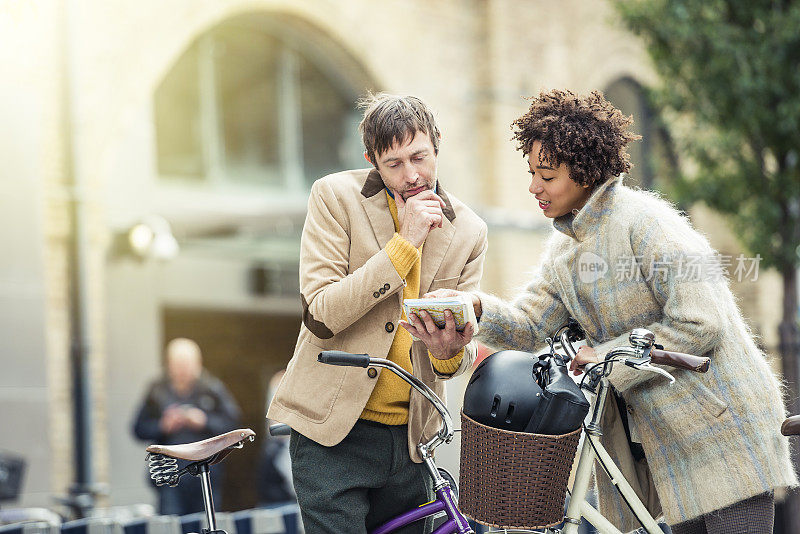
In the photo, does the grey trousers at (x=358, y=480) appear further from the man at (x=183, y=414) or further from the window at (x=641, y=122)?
the window at (x=641, y=122)

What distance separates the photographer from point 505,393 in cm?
292

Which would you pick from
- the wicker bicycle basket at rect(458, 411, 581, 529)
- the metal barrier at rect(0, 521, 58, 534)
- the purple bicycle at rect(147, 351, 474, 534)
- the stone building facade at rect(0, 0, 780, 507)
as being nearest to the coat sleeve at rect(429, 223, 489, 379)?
the purple bicycle at rect(147, 351, 474, 534)

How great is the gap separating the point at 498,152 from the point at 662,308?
31.6ft

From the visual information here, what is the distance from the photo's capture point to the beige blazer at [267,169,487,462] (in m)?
3.13

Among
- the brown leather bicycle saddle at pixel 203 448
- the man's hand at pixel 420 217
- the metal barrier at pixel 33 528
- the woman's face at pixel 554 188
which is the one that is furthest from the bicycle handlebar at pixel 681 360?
the metal barrier at pixel 33 528

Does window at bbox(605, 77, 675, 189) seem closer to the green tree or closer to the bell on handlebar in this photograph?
the green tree

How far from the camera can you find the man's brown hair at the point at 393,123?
3223 mm

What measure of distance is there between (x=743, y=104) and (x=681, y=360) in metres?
7.30

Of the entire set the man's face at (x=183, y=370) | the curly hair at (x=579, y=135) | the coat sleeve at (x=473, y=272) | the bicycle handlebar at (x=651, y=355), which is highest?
the curly hair at (x=579, y=135)

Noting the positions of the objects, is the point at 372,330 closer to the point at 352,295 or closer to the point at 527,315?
the point at 352,295

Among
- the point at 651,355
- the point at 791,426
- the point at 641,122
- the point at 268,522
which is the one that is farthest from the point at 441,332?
the point at 641,122

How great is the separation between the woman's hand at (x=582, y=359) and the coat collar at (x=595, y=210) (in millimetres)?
379

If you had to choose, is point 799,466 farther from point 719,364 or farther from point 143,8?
point 143,8

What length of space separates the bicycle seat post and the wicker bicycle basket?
896 mm
